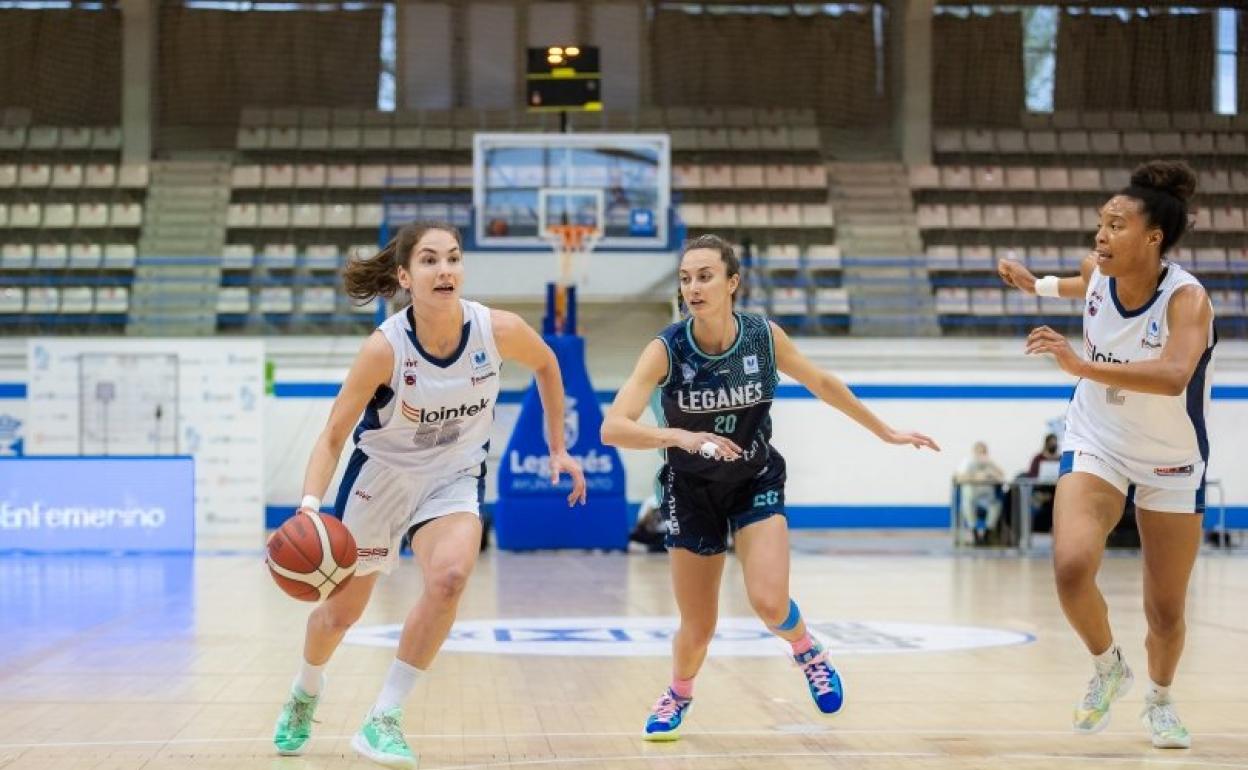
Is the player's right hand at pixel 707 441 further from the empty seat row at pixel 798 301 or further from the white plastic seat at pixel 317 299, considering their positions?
the white plastic seat at pixel 317 299

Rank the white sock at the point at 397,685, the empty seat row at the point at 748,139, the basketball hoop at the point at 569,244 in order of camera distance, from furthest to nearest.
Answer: the empty seat row at the point at 748,139 < the basketball hoop at the point at 569,244 < the white sock at the point at 397,685

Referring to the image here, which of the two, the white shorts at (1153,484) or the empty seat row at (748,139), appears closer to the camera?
the white shorts at (1153,484)

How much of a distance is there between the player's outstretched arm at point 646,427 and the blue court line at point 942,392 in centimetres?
1654

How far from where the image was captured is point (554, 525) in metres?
17.4

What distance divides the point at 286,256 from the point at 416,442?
19.9 m

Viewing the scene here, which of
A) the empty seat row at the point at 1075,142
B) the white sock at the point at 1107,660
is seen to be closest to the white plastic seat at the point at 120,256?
the empty seat row at the point at 1075,142

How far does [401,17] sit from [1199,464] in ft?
81.2

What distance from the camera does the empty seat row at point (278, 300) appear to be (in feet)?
75.9

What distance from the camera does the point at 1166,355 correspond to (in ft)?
17.4

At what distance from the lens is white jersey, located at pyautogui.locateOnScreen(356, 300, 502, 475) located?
5207mm

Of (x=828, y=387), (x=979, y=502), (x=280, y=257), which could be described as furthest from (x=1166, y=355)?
(x=280, y=257)

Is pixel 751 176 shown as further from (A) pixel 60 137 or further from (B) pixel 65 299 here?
(A) pixel 60 137

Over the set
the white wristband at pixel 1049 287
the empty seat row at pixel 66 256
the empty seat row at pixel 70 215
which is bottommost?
the white wristband at pixel 1049 287

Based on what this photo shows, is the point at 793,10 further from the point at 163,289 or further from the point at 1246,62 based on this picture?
the point at 163,289
